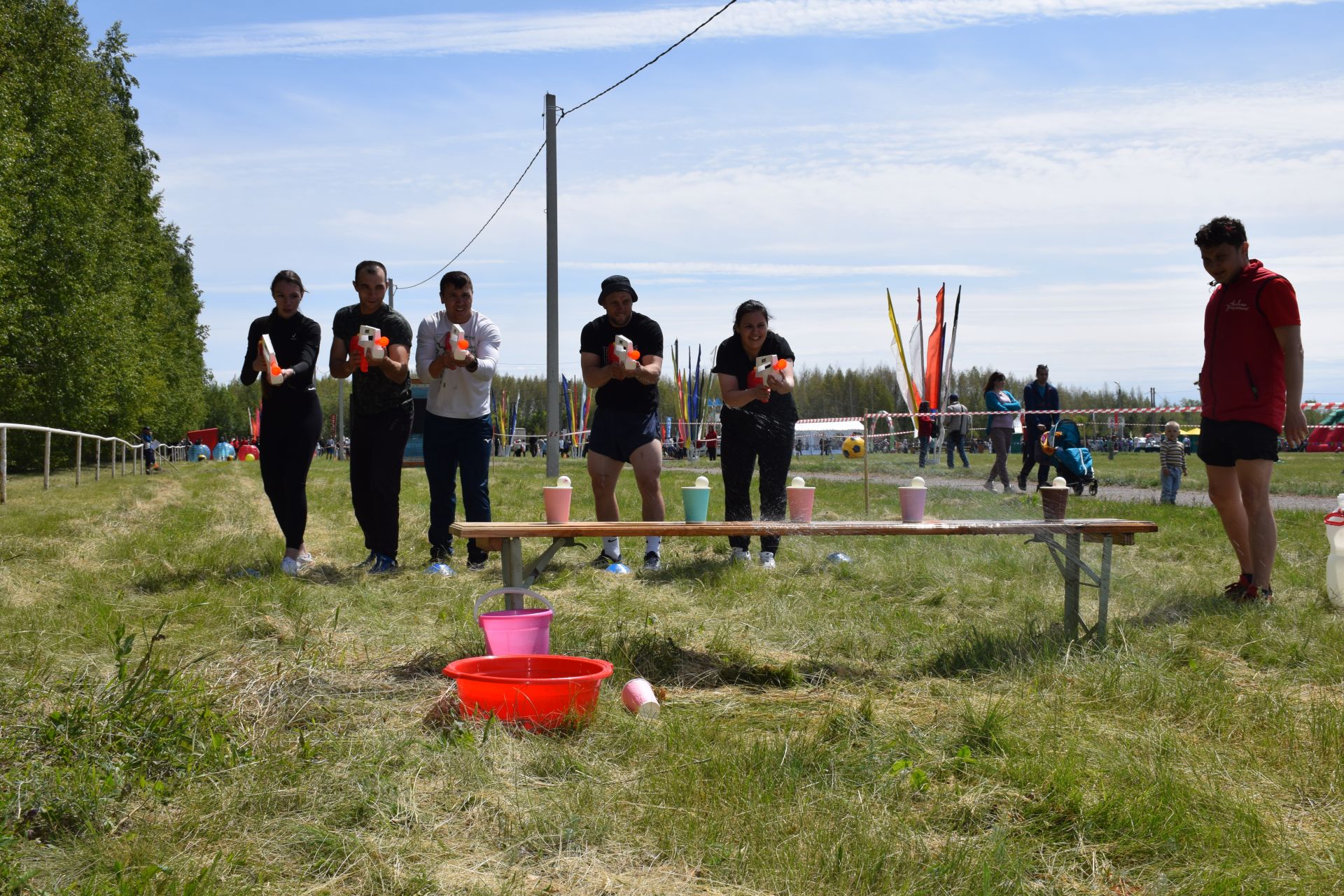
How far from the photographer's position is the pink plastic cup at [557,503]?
4.68 metres

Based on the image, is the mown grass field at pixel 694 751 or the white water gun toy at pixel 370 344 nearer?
the mown grass field at pixel 694 751

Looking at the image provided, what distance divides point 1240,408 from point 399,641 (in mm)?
4123

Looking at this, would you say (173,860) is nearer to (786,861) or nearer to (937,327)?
(786,861)

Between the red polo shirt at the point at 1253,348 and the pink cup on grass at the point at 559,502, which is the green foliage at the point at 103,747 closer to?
the pink cup on grass at the point at 559,502

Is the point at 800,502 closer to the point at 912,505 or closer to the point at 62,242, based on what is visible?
the point at 912,505

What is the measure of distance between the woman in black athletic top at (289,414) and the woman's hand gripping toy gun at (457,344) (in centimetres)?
108

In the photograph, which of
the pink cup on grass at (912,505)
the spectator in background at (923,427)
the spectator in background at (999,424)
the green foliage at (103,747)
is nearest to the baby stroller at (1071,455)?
the spectator in background at (999,424)

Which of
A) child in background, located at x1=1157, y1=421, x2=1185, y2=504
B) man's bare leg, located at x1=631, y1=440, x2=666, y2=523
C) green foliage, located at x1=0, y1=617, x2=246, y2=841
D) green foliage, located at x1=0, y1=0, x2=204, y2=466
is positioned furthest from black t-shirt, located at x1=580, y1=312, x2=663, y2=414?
green foliage, located at x1=0, y1=0, x2=204, y2=466

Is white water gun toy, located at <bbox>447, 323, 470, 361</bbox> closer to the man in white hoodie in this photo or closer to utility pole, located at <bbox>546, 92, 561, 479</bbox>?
the man in white hoodie

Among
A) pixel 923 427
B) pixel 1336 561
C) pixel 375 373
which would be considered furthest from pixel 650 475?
pixel 923 427

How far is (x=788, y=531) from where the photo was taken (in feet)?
14.4

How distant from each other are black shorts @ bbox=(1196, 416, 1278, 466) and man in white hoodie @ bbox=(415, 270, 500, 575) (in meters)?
3.95

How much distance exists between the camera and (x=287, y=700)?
3.36 meters

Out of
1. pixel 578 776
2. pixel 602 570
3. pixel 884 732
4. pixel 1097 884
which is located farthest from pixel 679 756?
pixel 602 570
